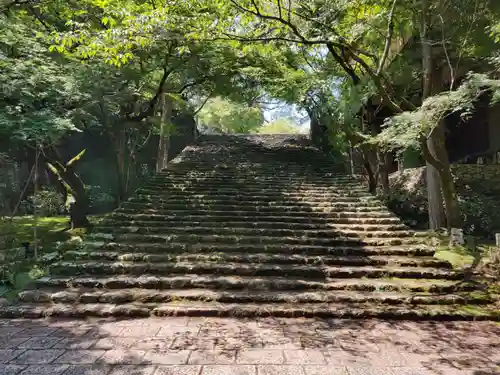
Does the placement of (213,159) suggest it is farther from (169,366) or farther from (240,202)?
(169,366)

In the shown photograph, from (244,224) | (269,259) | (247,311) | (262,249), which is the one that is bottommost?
(247,311)

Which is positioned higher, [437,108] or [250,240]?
[437,108]

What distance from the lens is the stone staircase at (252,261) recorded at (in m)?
4.84

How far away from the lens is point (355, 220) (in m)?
7.61

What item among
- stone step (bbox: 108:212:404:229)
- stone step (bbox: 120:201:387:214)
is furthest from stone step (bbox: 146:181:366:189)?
stone step (bbox: 108:212:404:229)

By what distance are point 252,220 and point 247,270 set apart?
6.52 feet

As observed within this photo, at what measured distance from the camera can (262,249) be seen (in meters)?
6.51

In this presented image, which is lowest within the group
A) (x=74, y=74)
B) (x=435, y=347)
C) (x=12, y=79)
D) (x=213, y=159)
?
(x=435, y=347)

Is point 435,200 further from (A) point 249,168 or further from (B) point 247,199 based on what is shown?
(A) point 249,168

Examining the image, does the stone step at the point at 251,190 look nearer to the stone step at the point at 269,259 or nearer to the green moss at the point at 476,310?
the stone step at the point at 269,259

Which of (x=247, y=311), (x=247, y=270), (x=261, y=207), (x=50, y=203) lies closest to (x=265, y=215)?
(x=261, y=207)

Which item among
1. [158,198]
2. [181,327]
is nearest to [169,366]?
[181,327]

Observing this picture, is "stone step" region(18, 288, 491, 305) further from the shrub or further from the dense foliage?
the shrub

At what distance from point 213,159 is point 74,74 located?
14.2ft
